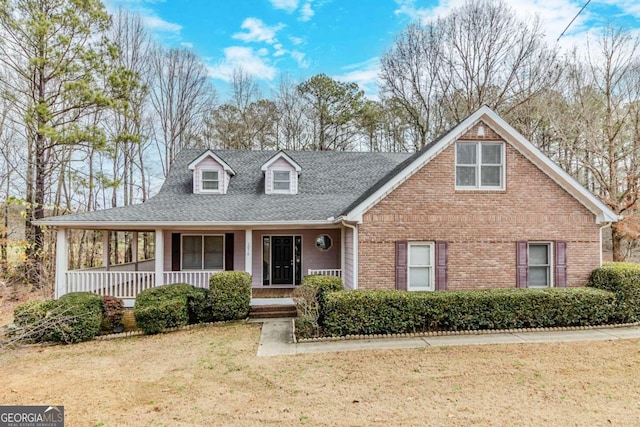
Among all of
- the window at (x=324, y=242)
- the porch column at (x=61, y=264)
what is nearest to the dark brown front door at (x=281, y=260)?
the window at (x=324, y=242)

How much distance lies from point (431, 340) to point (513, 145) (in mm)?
6439

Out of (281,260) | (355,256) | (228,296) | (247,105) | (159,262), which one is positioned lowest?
(228,296)

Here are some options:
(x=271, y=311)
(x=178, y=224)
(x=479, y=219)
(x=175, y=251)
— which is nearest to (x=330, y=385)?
(x=271, y=311)

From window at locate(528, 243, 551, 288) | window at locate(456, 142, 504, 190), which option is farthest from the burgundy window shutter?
window at locate(528, 243, 551, 288)

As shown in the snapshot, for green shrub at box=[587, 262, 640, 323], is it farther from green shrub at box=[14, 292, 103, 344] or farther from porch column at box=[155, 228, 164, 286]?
green shrub at box=[14, 292, 103, 344]

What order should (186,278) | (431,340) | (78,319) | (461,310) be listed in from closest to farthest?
(431,340), (78,319), (461,310), (186,278)

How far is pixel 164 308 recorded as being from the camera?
31.4 ft

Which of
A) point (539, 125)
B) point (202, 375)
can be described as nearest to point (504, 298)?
point (202, 375)

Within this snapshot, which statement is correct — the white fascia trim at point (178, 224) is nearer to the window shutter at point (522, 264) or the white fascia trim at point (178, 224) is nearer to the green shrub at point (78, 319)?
the green shrub at point (78, 319)

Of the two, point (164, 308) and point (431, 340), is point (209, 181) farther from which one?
point (431, 340)

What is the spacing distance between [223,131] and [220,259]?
1507 centimetres

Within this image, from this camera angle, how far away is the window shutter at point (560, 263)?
10.4m

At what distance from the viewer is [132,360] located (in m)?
7.66

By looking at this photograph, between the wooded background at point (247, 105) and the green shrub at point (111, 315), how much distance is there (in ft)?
10.2
